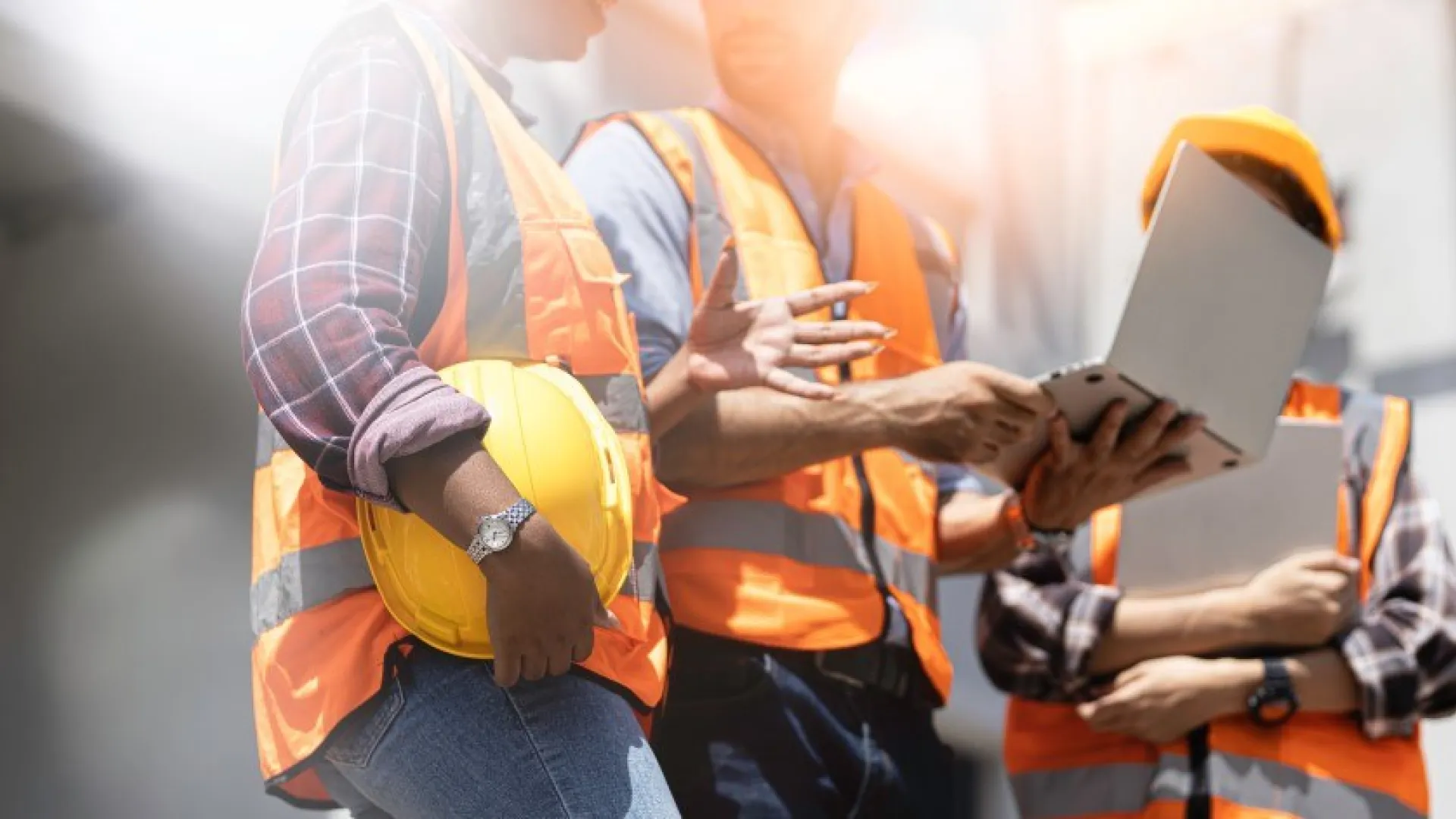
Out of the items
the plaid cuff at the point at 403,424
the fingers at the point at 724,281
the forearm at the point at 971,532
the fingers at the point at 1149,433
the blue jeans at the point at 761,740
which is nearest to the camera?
the plaid cuff at the point at 403,424

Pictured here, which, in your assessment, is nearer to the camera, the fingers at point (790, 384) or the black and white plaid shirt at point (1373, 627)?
the fingers at point (790, 384)

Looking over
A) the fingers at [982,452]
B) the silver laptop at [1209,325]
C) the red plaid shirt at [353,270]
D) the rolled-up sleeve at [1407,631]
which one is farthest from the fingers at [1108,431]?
the red plaid shirt at [353,270]

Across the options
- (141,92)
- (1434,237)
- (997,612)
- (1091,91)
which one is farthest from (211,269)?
(1434,237)

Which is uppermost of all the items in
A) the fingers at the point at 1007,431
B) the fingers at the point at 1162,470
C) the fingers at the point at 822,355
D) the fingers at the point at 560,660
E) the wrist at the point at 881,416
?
the fingers at the point at 822,355

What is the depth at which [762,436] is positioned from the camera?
1723 mm

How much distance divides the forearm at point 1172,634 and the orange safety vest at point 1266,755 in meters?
0.09

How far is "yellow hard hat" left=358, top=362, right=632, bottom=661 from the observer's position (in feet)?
4.14

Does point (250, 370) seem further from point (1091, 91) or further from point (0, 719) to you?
point (1091, 91)

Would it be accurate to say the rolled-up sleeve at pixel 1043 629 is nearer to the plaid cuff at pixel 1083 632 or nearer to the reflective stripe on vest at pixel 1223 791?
the plaid cuff at pixel 1083 632

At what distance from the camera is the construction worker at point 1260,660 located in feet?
6.71

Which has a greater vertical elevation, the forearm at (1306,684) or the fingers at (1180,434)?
the fingers at (1180,434)

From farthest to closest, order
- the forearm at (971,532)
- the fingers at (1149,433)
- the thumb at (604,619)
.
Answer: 1. the forearm at (971,532)
2. the fingers at (1149,433)
3. the thumb at (604,619)

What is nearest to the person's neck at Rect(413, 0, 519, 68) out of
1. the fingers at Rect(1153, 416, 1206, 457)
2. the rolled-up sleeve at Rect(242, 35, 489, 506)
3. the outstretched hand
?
the rolled-up sleeve at Rect(242, 35, 489, 506)

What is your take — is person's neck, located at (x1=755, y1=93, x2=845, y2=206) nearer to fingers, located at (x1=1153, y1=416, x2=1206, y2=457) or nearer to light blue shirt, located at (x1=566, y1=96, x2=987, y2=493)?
light blue shirt, located at (x1=566, y1=96, x2=987, y2=493)
